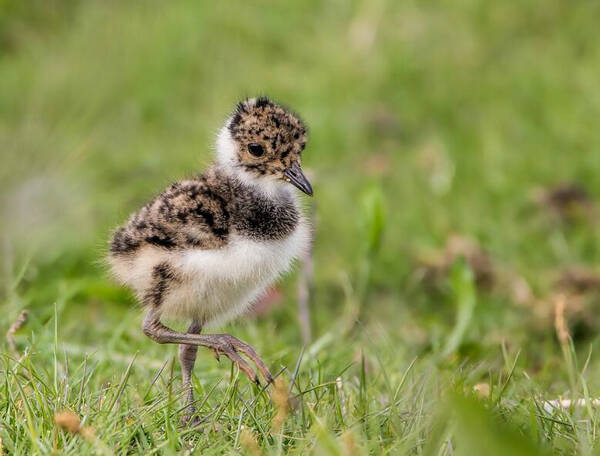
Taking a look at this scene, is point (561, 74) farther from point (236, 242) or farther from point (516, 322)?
point (236, 242)

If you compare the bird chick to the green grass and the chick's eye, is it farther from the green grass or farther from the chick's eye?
the green grass

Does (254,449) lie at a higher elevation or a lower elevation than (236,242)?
lower

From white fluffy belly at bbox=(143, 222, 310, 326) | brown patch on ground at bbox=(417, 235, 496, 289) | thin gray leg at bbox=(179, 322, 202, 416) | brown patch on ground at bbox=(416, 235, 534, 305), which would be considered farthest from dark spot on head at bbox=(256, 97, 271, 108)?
brown patch on ground at bbox=(417, 235, 496, 289)

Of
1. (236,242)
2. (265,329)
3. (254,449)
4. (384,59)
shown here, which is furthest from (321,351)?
(384,59)

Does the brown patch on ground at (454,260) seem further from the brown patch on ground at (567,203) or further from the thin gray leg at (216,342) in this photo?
the thin gray leg at (216,342)

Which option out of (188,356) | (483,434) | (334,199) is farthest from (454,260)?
(483,434)

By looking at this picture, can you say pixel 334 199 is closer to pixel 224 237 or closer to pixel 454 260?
pixel 454 260
